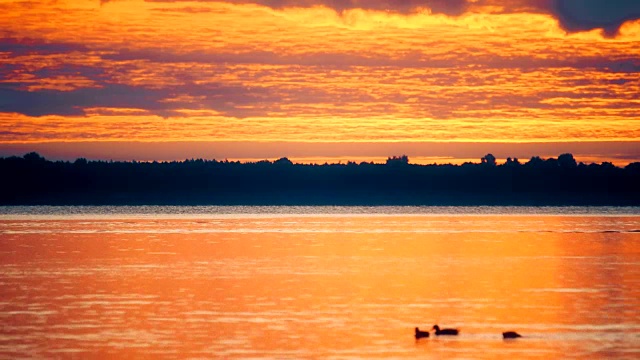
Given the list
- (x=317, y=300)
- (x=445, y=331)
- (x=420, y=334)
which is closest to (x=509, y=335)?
(x=445, y=331)

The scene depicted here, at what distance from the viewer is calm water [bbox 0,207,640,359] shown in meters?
26.0

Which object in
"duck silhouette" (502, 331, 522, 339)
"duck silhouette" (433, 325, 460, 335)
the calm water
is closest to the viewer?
the calm water

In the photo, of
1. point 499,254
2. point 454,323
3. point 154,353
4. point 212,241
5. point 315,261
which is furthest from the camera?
point 212,241

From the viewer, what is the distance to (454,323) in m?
29.8

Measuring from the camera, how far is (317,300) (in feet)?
115

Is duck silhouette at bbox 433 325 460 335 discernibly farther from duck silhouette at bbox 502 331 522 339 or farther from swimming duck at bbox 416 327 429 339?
duck silhouette at bbox 502 331 522 339

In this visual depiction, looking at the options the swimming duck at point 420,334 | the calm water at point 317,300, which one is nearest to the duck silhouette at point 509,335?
the calm water at point 317,300

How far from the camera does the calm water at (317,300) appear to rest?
26031mm

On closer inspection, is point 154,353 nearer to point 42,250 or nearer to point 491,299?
point 491,299

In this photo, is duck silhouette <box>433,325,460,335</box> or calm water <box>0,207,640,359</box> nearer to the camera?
calm water <box>0,207,640,359</box>

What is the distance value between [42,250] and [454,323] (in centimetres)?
3555

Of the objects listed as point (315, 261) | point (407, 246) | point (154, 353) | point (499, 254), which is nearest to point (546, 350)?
point (154, 353)

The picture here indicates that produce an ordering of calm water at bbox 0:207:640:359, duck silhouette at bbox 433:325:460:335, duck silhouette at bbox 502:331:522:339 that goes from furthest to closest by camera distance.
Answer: duck silhouette at bbox 433:325:460:335 < duck silhouette at bbox 502:331:522:339 < calm water at bbox 0:207:640:359

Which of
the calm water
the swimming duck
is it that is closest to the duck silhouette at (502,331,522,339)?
the calm water
